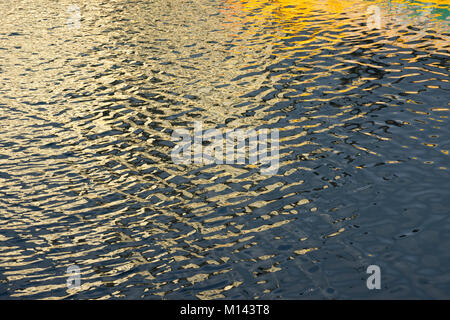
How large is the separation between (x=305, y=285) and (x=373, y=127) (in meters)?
15.6

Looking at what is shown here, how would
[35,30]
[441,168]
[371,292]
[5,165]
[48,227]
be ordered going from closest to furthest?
[371,292], [48,227], [441,168], [5,165], [35,30]

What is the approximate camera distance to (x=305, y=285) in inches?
768

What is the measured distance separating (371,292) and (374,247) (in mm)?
2807

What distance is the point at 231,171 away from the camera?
28516mm

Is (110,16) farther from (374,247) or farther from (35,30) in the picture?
(374,247)

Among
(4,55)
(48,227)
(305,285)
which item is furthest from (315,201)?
(4,55)

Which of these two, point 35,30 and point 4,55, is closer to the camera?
point 4,55

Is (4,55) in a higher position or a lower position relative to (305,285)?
higher

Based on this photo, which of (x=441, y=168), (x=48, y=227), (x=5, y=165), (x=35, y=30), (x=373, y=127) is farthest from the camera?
(x=35, y=30)

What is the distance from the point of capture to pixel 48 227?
23.8 m

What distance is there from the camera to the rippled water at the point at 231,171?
20469 mm

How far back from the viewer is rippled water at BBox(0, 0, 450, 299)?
806 inches

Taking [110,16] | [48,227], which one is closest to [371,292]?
[48,227]

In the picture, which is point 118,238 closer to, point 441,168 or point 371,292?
point 371,292
